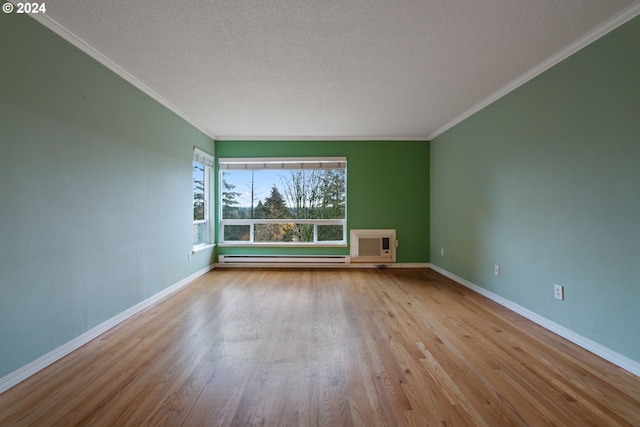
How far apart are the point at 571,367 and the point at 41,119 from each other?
407 cm

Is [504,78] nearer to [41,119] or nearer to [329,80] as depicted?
[329,80]

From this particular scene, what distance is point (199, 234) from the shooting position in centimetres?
493

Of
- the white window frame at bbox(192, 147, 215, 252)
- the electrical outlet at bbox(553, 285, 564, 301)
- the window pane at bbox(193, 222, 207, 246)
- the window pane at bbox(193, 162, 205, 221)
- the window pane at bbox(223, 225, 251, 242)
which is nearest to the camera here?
the electrical outlet at bbox(553, 285, 564, 301)

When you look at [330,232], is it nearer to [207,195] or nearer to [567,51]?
[207,195]

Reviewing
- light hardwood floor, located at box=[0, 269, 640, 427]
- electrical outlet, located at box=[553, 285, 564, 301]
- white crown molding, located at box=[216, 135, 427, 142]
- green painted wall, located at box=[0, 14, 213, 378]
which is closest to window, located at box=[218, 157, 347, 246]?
white crown molding, located at box=[216, 135, 427, 142]

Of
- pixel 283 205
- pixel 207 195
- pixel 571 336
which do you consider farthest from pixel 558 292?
pixel 207 195

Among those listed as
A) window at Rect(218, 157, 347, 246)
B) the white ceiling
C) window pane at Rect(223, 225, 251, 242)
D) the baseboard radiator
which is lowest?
the baseboard radiator

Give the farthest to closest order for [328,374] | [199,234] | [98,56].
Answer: [199,234] < [98,56] < [328,374]

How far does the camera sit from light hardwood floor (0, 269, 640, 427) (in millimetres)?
1492

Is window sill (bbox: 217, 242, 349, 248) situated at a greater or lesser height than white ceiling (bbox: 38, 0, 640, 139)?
lesser

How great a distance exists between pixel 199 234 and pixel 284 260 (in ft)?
5.15

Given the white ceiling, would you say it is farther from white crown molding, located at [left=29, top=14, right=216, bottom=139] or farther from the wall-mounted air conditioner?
the wall-mounted air conditioner

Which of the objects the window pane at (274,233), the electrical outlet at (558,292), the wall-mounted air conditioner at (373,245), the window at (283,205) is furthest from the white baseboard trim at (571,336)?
the window pane at (274,233)

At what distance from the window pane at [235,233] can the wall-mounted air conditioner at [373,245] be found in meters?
2.01
